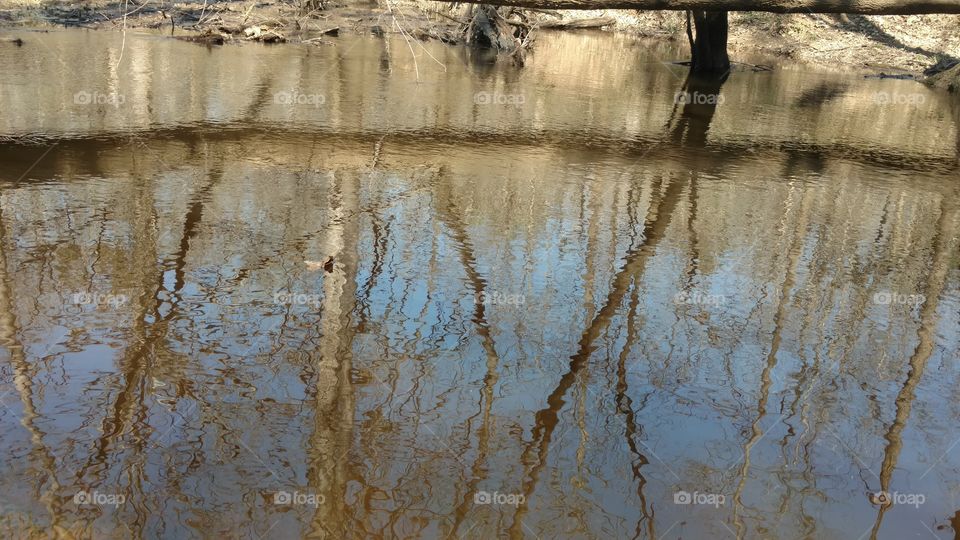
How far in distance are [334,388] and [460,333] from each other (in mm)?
1115

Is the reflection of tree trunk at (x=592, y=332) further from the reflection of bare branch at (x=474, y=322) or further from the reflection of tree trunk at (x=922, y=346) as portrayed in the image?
the reflection of tree trunk at (x=922, y=346)

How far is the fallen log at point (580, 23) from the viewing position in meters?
30.2

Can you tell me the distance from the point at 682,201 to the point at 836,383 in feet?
13.3

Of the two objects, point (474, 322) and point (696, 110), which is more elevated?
point (696, 110)

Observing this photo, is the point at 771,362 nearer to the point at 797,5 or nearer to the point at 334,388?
the point at 334,388

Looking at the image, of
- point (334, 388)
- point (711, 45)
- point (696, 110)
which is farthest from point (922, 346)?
point (711, 45)

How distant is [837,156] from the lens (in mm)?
12266

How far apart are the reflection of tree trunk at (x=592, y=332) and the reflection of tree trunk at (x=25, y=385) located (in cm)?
198

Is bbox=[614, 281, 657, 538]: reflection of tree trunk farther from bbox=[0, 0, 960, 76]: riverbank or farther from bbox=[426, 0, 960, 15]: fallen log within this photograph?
bbox=[0, 0, 960, 76]: riverbank

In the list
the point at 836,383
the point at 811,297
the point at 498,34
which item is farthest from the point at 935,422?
the point at 498,34

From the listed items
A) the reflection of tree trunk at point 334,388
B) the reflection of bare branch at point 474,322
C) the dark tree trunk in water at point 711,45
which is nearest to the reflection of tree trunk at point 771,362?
the reflection of bare branch at point 474,322

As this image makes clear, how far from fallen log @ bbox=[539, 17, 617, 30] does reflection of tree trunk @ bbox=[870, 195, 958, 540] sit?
22.1 m

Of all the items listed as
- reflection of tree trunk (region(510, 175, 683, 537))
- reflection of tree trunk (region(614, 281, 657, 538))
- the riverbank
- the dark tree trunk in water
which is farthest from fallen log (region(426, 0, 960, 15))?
the riverbank

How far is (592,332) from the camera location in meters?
5.96
